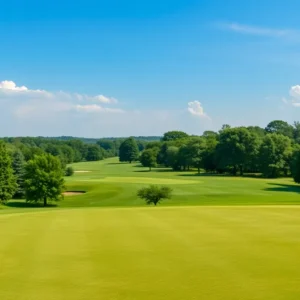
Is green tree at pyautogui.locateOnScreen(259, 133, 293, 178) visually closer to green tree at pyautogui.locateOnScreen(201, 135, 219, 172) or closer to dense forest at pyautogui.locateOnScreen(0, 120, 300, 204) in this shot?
dense forest at pyautogui.locateOnScreen(0, 120, 300, 204)

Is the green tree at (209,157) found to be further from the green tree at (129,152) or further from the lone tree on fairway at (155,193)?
the green tree at (129,152)

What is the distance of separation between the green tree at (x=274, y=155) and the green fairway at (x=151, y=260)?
76.2m

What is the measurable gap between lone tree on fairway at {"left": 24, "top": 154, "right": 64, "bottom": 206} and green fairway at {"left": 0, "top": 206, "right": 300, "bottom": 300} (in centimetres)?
3773

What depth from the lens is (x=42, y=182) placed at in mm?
56031

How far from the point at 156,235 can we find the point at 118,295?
696cm

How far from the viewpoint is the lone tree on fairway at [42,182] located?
183 feet

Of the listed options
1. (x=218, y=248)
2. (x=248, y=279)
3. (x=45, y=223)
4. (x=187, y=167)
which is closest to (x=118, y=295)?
(x=248, y=279)

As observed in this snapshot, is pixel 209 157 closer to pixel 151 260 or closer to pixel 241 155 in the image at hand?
pixel 241 155

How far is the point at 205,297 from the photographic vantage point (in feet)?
27.1

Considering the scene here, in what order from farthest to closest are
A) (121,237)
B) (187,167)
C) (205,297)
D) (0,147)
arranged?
(187,167) < (0,147) < (121,237) < (205,297)

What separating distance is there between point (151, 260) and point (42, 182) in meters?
46.8

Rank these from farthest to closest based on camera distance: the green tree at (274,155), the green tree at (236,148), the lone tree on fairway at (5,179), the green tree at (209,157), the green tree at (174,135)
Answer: the green tree at (174,135), the green tree at (209,157), the green tree at (236,148), the green tree at (274,155), the lone tree on fairway at (5,179)

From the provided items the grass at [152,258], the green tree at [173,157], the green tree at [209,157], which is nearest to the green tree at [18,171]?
the grass at [152,258]

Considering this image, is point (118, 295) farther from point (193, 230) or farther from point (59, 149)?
point (59, 149)
